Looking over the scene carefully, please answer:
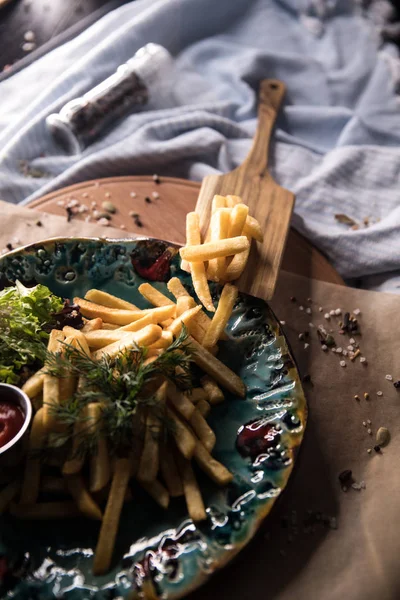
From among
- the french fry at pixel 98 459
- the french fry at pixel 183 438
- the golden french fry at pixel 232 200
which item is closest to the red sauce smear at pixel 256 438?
the french fry at pixel 183 438

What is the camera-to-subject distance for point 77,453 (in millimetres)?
2602

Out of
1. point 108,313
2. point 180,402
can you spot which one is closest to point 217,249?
point 108,313

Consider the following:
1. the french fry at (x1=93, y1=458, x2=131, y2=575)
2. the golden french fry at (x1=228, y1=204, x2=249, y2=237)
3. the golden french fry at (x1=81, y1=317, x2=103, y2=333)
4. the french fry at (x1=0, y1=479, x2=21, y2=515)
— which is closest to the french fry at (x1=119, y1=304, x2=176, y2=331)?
the golden french fry at (x1=81, y1=317, x2=103, y2=333)

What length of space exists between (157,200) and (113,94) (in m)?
1.22

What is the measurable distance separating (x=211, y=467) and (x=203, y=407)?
0.32 m

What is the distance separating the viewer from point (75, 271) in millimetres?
3551

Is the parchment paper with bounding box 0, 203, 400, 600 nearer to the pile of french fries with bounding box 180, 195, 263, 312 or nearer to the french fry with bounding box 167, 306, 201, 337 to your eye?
the pile of french fries with bounding box 180, 195, 263, 312

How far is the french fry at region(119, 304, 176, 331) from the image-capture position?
3029 mm

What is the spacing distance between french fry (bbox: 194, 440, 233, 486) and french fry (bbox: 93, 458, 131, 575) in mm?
338

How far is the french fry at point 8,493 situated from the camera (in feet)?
8.63

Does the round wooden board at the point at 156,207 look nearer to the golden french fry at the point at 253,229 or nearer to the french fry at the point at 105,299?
the golden french fry at the point at 253,229

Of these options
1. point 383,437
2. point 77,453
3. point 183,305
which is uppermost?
point 77,453

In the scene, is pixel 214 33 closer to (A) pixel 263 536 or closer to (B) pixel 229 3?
(B) pixel 229 3

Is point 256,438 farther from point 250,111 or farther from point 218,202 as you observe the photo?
point 250,111
